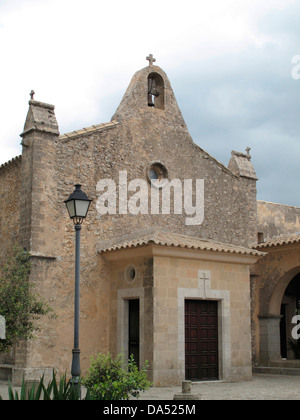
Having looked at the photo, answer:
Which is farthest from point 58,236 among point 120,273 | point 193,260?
point 193,260

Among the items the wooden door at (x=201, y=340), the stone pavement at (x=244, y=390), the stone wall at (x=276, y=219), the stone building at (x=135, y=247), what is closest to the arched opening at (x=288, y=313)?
the stone building at (x=135, y=247)

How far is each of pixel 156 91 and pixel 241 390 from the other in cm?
1018

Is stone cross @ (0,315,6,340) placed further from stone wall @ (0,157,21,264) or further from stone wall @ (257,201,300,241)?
stone wall @ (257,201,300,241)

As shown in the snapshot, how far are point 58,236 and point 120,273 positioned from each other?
6.91 ft

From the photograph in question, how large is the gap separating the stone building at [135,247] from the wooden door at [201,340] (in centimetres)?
3

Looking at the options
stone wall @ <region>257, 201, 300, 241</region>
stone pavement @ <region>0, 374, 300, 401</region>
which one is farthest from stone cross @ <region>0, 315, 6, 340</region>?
stone wall @ <region>257, 201, 300, 241</region>

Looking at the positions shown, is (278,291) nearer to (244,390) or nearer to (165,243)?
(244,390)

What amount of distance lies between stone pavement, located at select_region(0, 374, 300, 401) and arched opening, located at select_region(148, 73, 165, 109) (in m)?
9.21

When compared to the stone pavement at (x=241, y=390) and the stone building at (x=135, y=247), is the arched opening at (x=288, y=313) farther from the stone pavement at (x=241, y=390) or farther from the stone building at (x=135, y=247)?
the stone pavement at (x=241, y=390)

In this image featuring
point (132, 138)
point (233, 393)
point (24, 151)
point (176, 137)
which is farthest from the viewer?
point (176, 137)

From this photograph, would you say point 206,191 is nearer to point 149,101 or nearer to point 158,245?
point 149,101

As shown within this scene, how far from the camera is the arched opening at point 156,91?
18.9 m

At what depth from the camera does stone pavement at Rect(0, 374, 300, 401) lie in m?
12.3

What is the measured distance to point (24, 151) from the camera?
15742 millimetres
